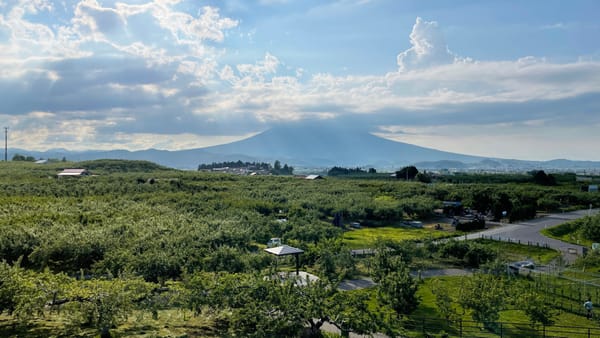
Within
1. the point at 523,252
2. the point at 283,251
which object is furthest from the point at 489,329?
the point at 523,252

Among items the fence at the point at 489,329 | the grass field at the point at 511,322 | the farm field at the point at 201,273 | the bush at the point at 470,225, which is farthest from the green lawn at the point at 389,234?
the fence at the point at 489,329

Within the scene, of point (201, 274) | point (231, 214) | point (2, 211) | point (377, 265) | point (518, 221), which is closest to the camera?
point (201, 274)

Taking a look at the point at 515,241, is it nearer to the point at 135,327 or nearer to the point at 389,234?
the point at 389,234

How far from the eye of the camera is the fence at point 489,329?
16.8 meters

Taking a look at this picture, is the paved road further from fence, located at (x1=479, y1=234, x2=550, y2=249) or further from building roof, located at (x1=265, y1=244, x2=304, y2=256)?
building roof, located at (x1=265, y1=244, x2=304, y2=256)

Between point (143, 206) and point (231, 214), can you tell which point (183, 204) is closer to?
point (143, 206)

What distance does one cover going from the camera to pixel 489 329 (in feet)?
56.0

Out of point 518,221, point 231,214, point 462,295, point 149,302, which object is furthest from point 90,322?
point 518,221

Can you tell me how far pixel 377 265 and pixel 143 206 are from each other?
28447 mm

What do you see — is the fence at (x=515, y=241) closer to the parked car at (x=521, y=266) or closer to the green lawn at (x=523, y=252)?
the green lawn at (x=523, y=252)

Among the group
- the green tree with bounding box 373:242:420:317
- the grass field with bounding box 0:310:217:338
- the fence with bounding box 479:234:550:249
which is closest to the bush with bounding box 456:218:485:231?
Result: the fence with bounding box 479:234:550:249

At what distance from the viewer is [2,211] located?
3478 centimetres

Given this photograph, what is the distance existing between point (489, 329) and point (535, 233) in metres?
30.4

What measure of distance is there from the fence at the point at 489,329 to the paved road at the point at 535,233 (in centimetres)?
1574
